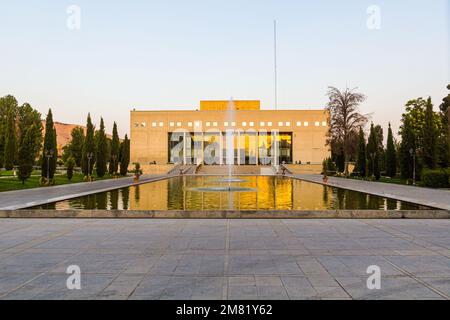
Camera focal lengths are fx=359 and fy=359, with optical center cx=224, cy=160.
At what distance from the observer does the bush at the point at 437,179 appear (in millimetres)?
25719

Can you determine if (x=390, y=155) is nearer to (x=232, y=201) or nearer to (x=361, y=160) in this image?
(x=361, y=160)

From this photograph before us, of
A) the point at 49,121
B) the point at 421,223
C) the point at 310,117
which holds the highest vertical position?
the point at 310,117

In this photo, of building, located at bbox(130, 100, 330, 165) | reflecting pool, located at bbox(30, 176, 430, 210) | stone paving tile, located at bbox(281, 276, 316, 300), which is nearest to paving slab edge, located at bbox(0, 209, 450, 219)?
reflecting pool, located at bbox(30, 176, 430, 210)

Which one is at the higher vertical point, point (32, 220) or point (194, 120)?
point (194, 120)

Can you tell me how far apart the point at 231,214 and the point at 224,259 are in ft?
17.6

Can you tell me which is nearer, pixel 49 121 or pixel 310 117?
pixel 49 121

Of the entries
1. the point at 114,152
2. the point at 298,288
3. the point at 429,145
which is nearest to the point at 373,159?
the point at 429,145

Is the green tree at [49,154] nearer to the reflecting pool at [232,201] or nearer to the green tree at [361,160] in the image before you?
Result: the reflecting pool at [232,201]

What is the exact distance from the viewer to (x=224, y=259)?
672 centimetres

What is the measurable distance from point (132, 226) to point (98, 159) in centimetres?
3327

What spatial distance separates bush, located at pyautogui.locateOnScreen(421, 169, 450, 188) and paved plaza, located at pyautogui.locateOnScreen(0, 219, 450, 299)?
685 inches

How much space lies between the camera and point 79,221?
37.7 ft
